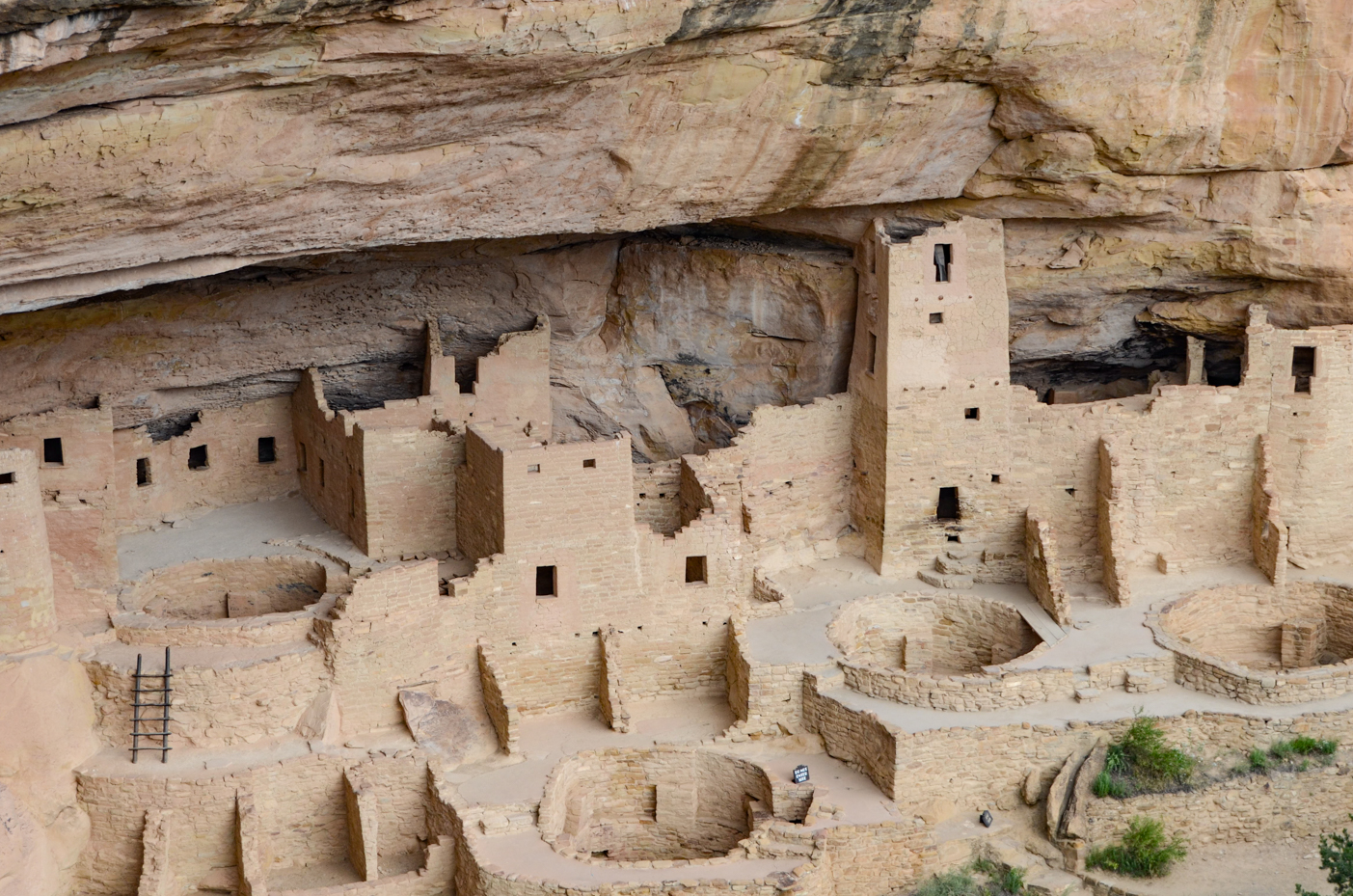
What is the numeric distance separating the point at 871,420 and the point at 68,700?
31.7 ft

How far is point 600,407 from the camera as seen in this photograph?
2416cm

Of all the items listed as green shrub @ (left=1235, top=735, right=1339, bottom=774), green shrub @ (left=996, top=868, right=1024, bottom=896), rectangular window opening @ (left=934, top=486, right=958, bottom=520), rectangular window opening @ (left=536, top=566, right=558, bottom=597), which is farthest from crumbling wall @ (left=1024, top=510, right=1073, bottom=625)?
rectangular window opening @ (left=536, top=566, right=558, bottom=597)

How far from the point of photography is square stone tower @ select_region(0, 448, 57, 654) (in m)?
18.6

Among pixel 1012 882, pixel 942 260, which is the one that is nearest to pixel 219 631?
pixel 1012 882

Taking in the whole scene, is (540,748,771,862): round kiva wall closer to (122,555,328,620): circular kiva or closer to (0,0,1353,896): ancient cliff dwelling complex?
(0,0,1353,896): ancient cliff dwelling complex

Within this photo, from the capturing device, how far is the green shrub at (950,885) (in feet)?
62.0

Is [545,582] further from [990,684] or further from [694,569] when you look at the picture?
[990,684]

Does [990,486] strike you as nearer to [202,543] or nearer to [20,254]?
[202,543]

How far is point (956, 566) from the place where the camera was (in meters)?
22.7

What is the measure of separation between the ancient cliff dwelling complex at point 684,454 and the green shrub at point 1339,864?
2.12 ft

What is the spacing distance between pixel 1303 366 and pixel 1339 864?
7109 millimetres

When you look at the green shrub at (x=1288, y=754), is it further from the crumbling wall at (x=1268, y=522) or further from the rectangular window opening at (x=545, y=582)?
the rectangular window opening at (x=545, y=582)

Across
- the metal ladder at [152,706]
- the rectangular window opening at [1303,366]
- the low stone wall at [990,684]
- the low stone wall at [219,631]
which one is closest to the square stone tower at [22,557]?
the low stone wall at [219,631]

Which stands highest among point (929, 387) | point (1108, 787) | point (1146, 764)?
point (929, 387)
